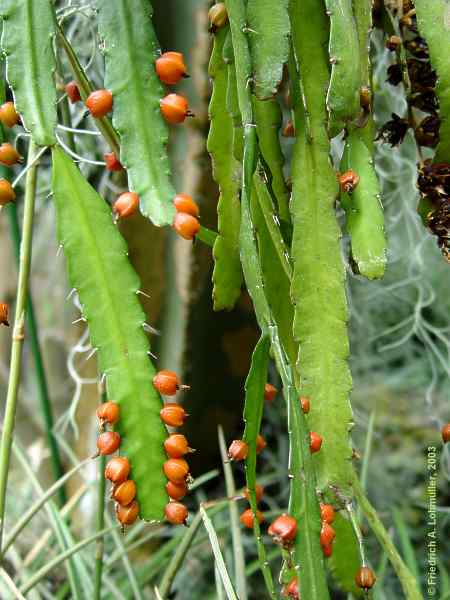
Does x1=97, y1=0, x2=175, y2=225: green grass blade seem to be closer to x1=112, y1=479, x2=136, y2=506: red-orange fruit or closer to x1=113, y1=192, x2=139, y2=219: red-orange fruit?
→ x1=113, y1=192, x2=139, y2=219: red-orange fruit

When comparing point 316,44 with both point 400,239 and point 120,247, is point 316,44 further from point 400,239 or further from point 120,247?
point 400,239

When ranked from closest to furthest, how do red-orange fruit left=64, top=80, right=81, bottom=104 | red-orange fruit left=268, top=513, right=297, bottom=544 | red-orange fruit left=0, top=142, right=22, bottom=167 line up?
red-orange fruit left=268, top=513, right=297, bottom=544
red-orange fruit left=0, top=142, right=22, bottom=167
red-orange fruit left=64, top=80, right=81, bottom=104

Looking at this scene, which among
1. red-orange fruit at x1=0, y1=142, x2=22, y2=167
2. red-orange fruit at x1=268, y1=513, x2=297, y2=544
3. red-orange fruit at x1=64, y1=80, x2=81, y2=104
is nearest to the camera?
red-orange fruit at x1=268, y1=513, x2=297, y2=544

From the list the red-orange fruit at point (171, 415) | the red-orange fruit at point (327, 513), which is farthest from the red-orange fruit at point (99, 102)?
the red-orange fruit at point (327, 513)

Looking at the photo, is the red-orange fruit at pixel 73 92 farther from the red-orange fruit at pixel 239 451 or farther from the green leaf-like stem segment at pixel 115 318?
the red-orange fruit at pixel 239 451

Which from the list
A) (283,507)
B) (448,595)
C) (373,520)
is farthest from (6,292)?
(373,520)

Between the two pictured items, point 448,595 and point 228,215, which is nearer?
point 228,215

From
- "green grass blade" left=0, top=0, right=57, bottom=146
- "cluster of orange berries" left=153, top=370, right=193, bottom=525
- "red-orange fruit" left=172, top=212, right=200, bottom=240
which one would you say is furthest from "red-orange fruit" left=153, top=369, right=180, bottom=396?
"green grass blade" left=0, top=0, right=57, bottom=146

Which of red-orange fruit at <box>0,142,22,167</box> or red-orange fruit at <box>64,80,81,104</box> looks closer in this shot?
red-orange fruit at <box>0,142,22,167</box>

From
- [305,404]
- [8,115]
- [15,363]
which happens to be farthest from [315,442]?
[8,115]
